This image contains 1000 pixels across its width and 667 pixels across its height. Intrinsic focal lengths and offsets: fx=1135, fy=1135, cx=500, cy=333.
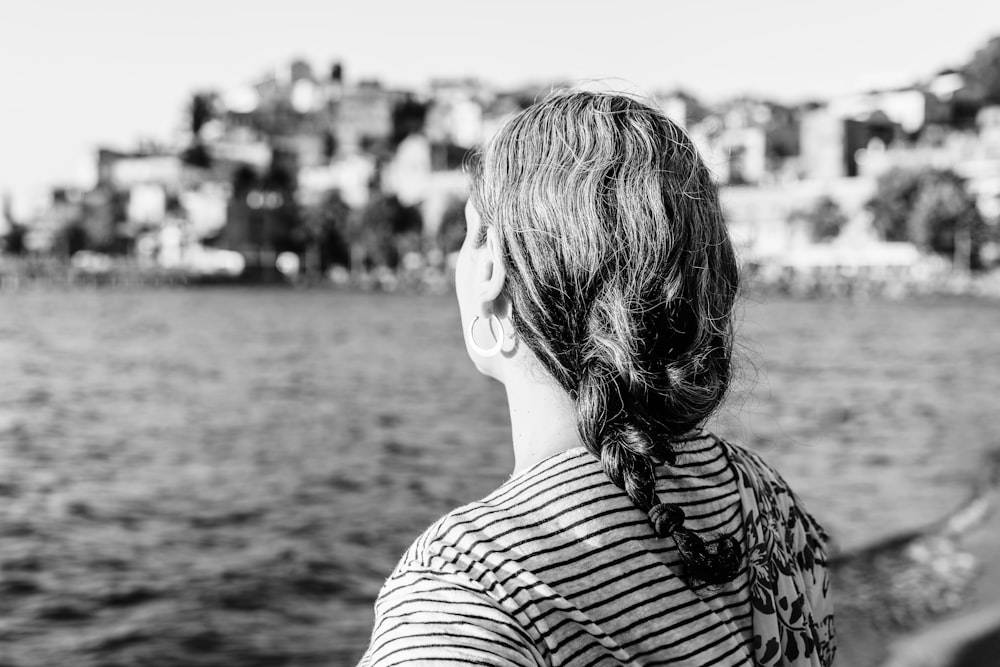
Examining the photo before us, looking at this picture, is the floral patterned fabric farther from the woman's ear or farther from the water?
the woman's ear

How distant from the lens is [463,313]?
1510 millimetres

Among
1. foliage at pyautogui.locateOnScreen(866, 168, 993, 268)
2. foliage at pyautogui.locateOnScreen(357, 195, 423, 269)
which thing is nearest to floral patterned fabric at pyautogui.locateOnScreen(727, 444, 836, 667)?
foliage at pyautogui.locateOnScreen(866, 168, 993, 268)

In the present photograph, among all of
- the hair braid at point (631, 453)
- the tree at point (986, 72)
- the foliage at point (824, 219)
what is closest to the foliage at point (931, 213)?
the foliage at point (824, 219)

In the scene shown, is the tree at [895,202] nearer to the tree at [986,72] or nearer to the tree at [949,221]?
the tree at [949,221]

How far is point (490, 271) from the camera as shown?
1437 millimetres

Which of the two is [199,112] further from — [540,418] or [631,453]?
[631,453]

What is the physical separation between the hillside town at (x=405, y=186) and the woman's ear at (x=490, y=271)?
5853 cm

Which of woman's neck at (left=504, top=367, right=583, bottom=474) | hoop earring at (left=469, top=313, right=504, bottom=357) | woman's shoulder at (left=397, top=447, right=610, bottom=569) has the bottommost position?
woman's shoulder at (left=397, top=447, right=610, bottom=569)

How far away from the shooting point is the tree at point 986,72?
10594 centimetres

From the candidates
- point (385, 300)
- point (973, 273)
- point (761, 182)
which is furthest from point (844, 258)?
point (385, 300)

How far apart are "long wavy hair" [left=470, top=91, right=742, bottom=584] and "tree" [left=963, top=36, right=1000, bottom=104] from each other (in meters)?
114

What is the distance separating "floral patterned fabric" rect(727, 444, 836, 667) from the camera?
1467 mm

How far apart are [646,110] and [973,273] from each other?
83455mm

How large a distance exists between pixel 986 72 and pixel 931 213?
44.6m
